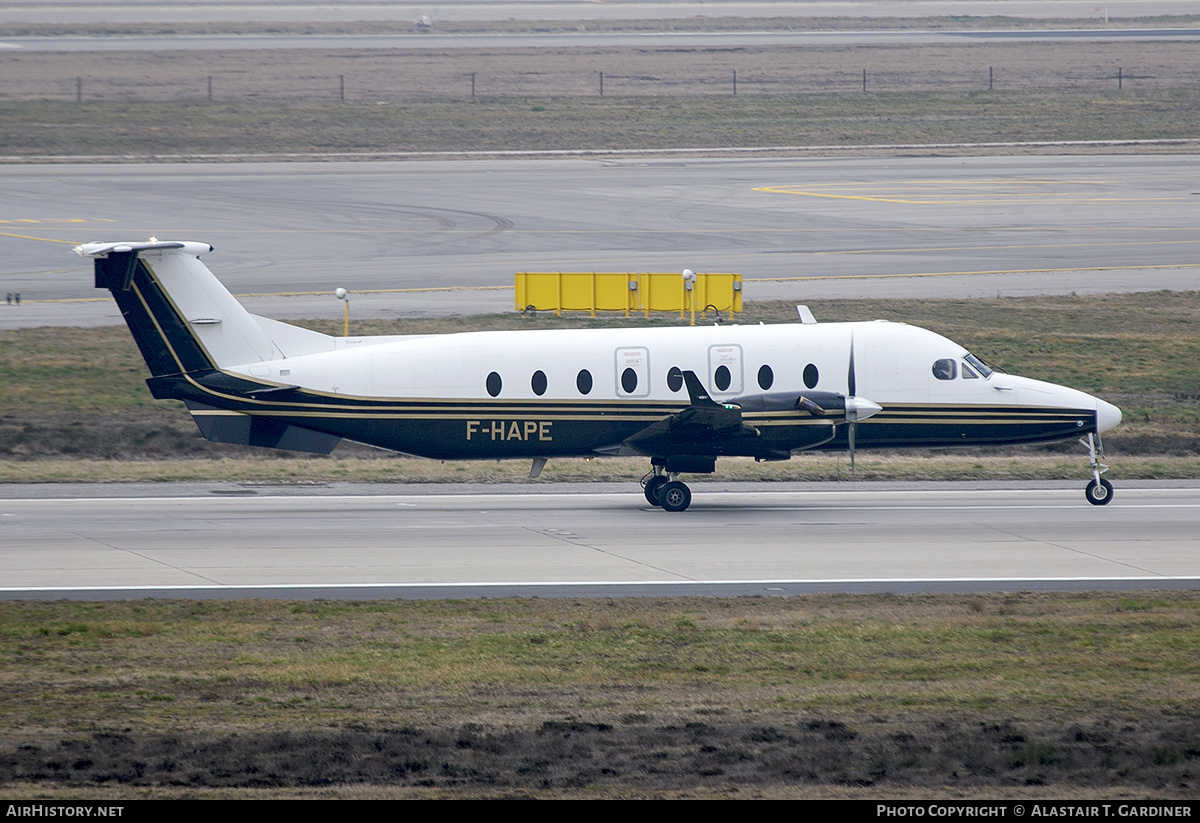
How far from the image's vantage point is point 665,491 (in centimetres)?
2566

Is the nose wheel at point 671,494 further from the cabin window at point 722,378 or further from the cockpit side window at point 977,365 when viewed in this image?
the cockpit side window at point 977,365

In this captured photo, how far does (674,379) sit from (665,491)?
2046 millimetres

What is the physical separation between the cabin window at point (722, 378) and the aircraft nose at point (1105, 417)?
22.8 feet

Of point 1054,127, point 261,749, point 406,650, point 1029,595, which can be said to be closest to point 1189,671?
point 1029,595

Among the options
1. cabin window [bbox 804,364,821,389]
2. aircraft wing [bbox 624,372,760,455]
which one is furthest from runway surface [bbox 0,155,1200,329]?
cabin window [bbox 804,364,821,389]

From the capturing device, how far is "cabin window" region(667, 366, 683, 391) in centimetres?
2536

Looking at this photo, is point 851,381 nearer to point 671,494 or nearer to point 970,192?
point 671,494

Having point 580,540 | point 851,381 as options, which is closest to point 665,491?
point 580,540

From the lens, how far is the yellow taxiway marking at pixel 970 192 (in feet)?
192

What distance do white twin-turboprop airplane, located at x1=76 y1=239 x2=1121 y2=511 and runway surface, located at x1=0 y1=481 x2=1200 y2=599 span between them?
132cm

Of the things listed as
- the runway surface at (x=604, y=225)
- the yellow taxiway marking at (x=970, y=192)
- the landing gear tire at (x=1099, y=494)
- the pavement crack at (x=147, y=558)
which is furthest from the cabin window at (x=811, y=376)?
the yellow taxiway marking at (x=970, y=192)

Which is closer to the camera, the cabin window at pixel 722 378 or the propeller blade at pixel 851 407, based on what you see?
the propeller blade at pixel 851 407
